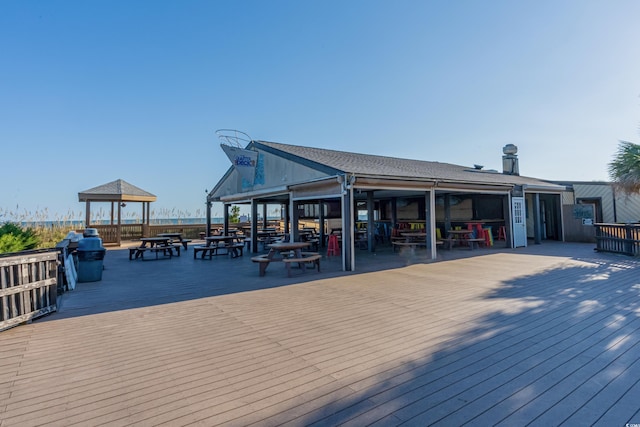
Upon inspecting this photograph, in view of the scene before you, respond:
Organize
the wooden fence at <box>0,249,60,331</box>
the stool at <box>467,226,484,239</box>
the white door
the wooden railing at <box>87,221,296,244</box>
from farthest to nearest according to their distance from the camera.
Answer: the wooden railing at <box>87,221,296,244</box>, the stool at <box>467,226,484,239</box>, the white door, the wooden fence at <box>0,249,60,331</box>

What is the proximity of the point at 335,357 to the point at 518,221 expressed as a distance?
521 inches

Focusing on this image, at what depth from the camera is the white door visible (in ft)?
42.5

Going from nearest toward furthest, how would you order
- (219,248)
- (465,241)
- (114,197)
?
(219,248) → (465,241) → (114,197)

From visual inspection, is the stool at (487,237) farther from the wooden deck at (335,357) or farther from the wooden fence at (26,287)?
the wooden fence at (26,287)

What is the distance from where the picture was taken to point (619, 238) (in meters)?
9.92

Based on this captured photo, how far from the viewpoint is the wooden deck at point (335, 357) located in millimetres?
2162

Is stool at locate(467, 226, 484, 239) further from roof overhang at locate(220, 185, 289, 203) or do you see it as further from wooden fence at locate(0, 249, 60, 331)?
wooden fence at locate(0, 249, 60, 331)

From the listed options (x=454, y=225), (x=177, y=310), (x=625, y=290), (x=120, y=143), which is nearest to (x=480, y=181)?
(x=454, y=225)

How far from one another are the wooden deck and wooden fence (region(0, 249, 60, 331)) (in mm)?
218

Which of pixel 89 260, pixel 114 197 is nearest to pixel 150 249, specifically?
pixel 89 260

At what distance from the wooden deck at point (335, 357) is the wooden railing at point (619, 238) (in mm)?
4787

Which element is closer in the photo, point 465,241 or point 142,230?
point 465,241

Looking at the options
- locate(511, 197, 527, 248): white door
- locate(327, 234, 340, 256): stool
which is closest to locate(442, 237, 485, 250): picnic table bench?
locate(511, 197, 527, 248): white door

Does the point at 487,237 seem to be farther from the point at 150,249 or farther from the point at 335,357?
the point at 150,249
